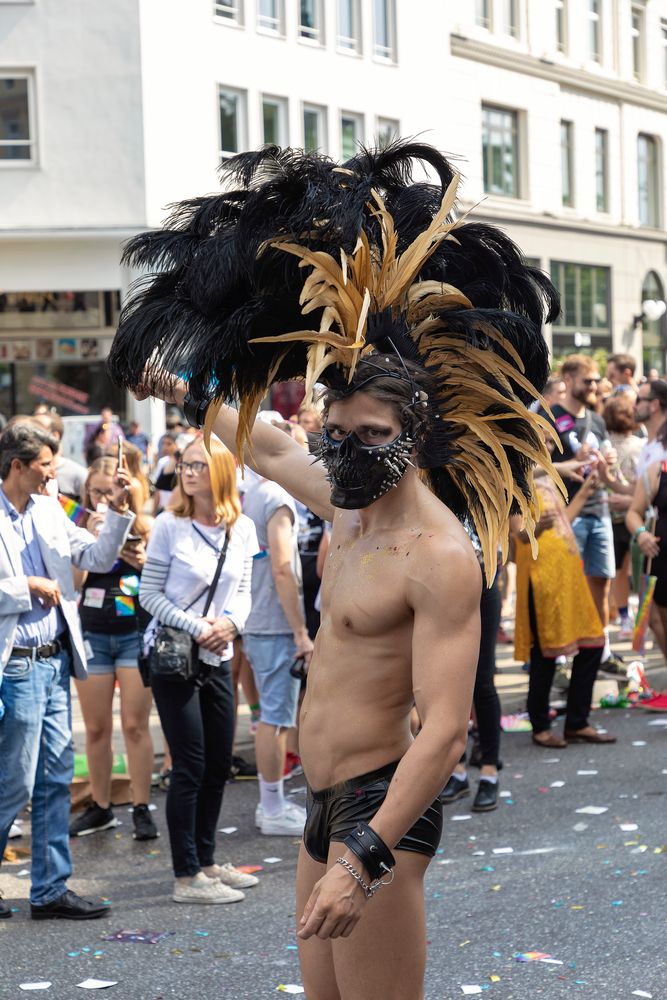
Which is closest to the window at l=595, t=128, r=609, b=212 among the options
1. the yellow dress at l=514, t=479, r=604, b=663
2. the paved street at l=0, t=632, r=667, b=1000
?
the yellow dress at l=514, t=479, r=604, b=663

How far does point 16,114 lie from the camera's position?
2416 centimetres

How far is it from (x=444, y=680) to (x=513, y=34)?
30787 mm

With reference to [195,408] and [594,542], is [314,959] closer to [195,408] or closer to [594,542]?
[195,408]

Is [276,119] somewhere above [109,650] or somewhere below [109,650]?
above

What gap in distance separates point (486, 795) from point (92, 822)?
206cm

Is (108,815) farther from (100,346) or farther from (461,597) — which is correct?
(100,346)

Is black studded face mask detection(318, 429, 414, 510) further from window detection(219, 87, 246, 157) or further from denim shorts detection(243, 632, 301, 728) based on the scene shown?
window detection(219, 87, 246, 157)

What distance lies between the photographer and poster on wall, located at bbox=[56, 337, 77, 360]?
25344 mm

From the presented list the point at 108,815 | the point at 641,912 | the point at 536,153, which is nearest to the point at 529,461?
the point at 641,912

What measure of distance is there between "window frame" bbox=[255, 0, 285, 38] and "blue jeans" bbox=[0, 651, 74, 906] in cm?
2266

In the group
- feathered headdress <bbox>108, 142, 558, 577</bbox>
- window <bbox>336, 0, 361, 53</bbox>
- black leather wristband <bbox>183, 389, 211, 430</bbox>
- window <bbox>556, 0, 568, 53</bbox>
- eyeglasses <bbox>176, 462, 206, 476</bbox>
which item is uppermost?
window <bbox>556, 0, 568, 53</bbox>

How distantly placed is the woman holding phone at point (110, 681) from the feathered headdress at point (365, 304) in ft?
11.6

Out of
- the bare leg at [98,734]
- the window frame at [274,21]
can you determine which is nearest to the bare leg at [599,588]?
the bare leg at [98,734]

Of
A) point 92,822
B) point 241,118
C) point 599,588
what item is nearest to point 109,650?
point 92,822
